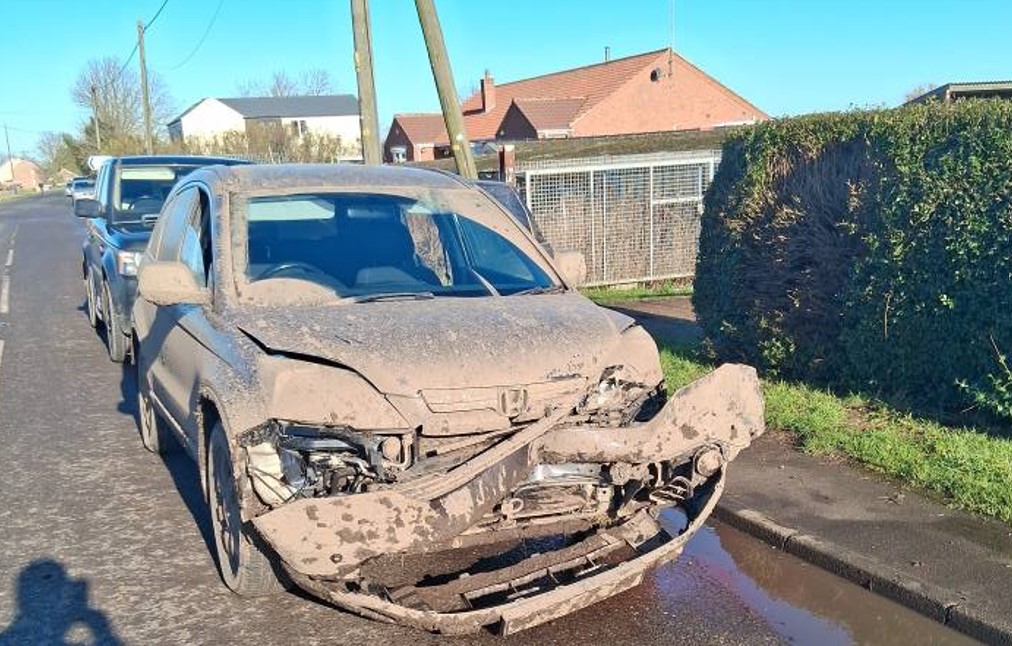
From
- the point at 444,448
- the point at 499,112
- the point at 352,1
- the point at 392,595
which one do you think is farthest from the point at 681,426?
the point at 499,112

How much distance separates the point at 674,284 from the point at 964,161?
8.22 metres

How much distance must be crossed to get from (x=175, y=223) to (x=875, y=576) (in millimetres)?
4411

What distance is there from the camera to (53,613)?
4258mm

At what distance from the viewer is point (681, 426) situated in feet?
12.9

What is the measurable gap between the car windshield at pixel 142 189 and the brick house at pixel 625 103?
32.8 m

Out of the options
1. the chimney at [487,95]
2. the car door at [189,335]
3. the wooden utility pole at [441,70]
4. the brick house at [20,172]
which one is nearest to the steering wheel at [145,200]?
the wooden utility pole at [441,70]

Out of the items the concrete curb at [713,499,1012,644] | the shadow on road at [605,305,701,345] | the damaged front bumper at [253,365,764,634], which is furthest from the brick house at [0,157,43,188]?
the damaged front bumper at [253,365,764,634]

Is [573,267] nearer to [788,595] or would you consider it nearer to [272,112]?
[788,595]

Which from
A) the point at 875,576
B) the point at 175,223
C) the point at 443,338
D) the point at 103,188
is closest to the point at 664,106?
the point at 103,188

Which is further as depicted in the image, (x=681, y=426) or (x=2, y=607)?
(x=2, y=607)

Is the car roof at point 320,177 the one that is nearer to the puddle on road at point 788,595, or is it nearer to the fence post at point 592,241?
the puddle on road at point 788,595

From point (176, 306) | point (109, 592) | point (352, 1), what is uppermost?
point (352, 1)

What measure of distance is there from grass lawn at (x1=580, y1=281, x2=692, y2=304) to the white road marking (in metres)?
8.36

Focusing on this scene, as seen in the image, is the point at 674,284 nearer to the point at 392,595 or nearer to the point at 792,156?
the point at 792,156
